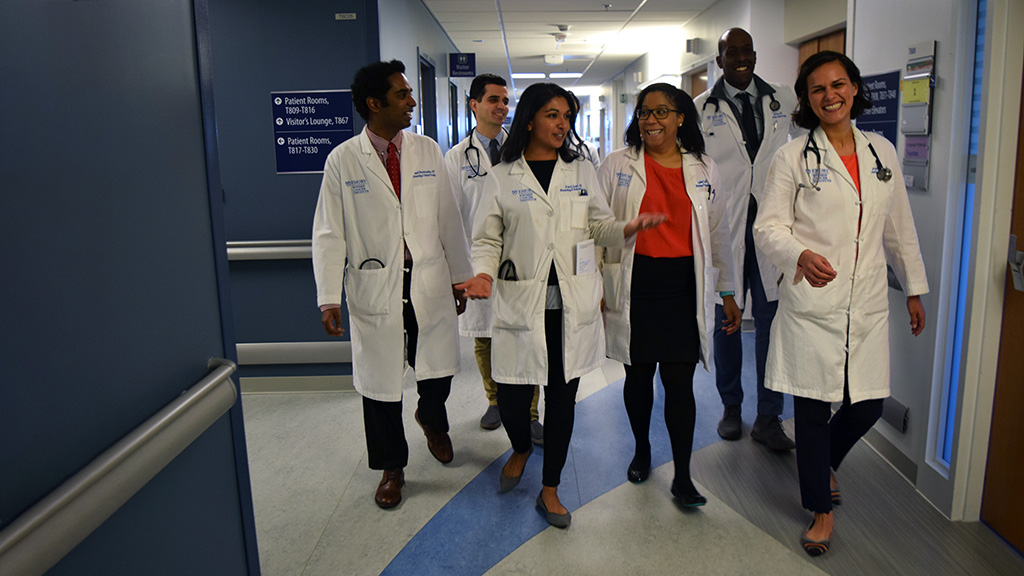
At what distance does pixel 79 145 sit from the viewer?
1164 mm

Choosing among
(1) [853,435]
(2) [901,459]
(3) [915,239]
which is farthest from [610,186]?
(2) [901,459]

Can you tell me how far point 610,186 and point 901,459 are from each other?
1.65 metres

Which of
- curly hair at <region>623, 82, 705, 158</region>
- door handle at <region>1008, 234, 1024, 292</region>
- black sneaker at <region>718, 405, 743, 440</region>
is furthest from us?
black sneaker at <region>718, 405, 743, 440</region>

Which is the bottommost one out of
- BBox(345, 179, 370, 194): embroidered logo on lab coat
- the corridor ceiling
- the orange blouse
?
the orange blouse

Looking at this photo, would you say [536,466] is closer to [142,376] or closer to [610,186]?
[610,186]

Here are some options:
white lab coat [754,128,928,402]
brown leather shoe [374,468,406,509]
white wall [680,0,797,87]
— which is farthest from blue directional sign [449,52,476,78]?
white lab coat [754,128,928,402]

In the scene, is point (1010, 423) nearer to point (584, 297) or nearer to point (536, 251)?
point (584, 297)

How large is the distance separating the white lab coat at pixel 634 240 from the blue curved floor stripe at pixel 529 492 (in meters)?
0.65

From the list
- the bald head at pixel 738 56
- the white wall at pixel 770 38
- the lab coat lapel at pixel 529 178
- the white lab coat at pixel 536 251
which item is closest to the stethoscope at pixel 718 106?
the bald head at pixel 738 56

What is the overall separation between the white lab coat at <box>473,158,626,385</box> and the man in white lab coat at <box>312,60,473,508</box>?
12.4 inches

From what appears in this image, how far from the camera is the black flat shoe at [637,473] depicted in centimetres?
292

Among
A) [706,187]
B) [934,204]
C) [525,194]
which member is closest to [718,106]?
[706,187]

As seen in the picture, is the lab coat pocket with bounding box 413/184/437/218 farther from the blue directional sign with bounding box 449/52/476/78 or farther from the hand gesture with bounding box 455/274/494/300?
the blue directional sign with bounding box 449/52/476/78

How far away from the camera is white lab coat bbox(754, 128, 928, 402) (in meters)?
2.31
